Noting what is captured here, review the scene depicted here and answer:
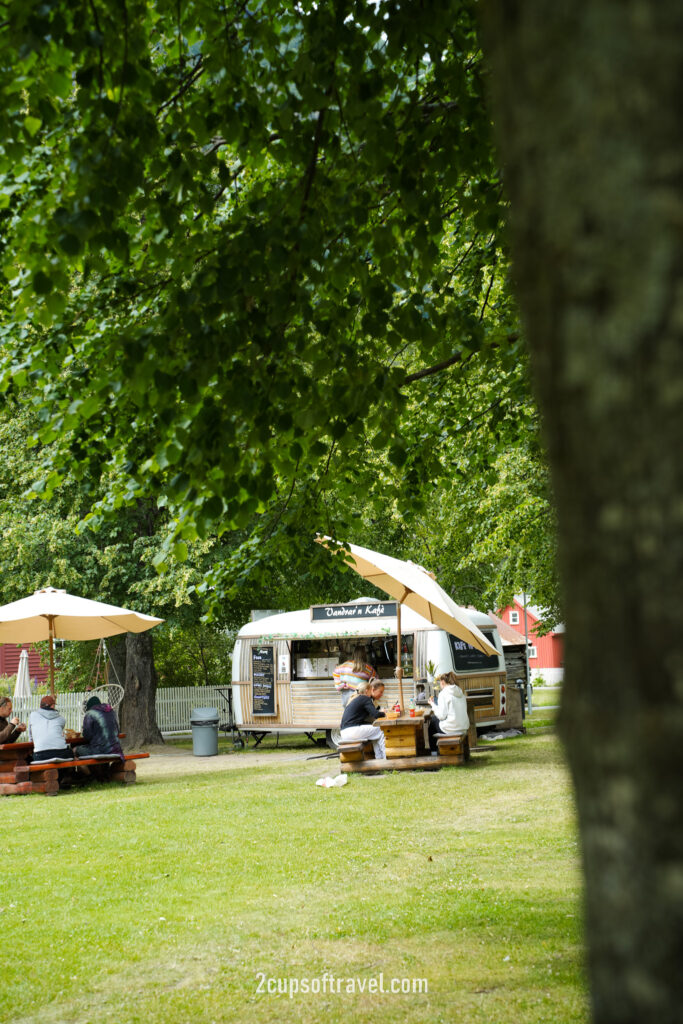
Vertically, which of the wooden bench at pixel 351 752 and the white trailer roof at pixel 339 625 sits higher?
the white trailer roof at pixel 339 625

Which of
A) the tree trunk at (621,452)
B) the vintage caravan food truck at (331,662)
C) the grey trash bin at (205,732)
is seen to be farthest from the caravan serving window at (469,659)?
the tree trunk at (621,452)

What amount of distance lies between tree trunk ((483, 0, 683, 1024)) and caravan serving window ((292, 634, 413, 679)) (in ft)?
66.6

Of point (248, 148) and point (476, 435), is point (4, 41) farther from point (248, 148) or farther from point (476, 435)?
point (476, 435)

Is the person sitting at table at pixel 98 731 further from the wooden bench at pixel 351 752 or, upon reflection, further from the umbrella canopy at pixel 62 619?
the wooden bench at pixel 351 752

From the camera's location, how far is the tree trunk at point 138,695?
2312 centimetres

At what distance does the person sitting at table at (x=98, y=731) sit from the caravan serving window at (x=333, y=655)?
6.34 m

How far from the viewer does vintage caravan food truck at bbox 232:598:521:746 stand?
65.2ft

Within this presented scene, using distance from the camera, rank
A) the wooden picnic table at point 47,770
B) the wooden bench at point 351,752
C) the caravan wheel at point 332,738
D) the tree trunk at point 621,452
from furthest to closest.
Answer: the caravan wheel at point 332,738, the wooden bench at point 351,752, the wooden picnic table at point 47,770, the tree trunk at point 621,452

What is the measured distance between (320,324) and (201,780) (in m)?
12.5

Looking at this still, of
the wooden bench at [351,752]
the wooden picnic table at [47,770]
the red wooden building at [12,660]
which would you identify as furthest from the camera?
the red wooden building at [12,660]

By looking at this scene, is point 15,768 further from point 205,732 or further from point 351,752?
point 205,732

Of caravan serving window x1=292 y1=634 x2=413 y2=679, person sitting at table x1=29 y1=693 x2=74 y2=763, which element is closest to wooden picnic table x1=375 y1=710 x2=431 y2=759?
person sitting at table x1=29 y1=693 x2=74 y2=763

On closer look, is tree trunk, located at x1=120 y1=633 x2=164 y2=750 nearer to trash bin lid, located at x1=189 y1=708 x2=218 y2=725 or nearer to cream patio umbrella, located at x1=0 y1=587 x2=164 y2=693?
trash bin lid, located at x1=189 y1=708 x2=218 y2=725

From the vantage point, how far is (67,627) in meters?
17.0
